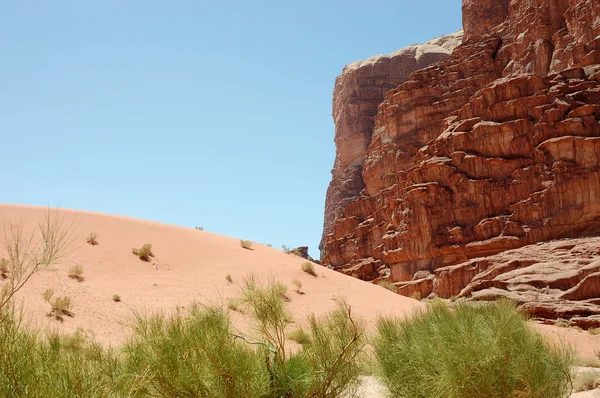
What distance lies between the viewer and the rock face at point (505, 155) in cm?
3484

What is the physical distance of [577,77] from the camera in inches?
1533

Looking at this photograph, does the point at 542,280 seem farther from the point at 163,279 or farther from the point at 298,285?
the point at 163,279

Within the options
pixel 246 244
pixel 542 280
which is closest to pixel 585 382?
pixel 542 280

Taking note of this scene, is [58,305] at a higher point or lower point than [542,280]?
higher

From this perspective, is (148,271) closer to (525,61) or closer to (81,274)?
(81,274)

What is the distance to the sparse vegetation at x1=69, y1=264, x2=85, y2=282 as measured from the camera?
16.9 metres

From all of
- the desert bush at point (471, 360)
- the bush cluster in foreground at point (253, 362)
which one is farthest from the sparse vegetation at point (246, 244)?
the bush cluster in foreground at point (253, 362)

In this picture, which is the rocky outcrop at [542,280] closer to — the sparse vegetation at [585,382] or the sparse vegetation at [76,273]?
the sparse vegetation at [585,382]

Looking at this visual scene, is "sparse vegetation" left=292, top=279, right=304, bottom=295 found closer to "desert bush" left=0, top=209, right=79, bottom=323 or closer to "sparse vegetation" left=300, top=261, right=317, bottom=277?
"sparse vegetation" left=300, top=261, right=317, bottom=277

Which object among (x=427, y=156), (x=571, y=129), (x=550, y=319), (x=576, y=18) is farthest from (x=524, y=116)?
(x=550, y=319)

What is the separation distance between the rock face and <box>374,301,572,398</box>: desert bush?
2732cm

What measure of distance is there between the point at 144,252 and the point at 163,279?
2699 mm

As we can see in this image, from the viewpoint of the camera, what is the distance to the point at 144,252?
68.9 feet

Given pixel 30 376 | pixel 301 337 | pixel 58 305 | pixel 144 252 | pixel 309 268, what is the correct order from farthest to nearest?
pixel 309 268 < pixel 144 252 < pixel 58 305 < pixel 301 337 < pixel 30 376
